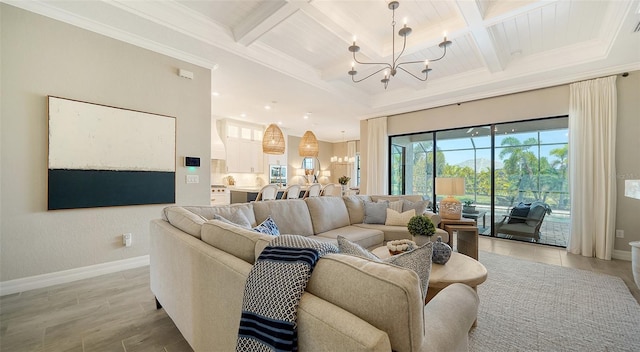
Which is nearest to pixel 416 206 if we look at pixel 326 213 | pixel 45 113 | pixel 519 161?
pixel 326 213

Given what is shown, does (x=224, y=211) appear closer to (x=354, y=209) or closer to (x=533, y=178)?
(x=354, y=209)

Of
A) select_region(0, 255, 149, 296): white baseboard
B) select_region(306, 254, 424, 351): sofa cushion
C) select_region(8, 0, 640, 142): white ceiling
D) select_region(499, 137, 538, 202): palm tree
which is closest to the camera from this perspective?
select_region(306, 254, 424, 351): sofa cushion

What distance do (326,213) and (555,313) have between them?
2.34 m

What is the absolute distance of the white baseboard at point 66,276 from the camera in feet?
7.75

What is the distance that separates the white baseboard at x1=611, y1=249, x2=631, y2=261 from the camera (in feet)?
11.5

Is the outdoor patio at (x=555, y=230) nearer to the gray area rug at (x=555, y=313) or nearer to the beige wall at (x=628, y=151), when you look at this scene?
the beige wall at (x=628, y=151)

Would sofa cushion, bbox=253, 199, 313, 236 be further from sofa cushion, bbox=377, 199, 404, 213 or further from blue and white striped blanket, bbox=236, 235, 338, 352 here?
blue and white striped blanket, bbox=236, 235, 338, 352

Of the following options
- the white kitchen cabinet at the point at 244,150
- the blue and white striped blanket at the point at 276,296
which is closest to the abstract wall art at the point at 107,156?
the blue and white striped blanket at the point at 276,296

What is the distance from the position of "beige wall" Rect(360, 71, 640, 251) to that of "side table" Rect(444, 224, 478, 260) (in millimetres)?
2405

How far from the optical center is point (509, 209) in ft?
15.3

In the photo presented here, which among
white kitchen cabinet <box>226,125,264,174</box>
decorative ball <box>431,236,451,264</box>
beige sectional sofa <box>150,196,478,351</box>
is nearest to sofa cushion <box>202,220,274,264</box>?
beige sectional sofa <box>150,196,478,351</box>

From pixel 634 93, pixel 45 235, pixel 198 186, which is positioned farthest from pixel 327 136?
pixel 45 235

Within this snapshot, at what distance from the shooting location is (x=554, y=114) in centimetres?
411

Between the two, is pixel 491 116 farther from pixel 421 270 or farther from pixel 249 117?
pixel 249 117
